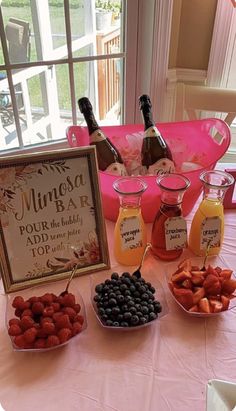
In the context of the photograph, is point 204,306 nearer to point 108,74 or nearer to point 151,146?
point 151,146

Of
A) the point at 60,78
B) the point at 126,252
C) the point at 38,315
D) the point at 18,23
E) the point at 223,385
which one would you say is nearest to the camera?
the point at 223,385

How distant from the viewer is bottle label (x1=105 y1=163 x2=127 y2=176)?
941mm

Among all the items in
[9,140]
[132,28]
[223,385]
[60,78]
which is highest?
[132,28]

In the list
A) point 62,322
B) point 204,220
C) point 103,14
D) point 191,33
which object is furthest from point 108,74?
point 62,322

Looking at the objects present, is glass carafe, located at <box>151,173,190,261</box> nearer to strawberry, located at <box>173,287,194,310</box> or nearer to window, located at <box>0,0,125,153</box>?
strawberry, located at <box>173,287,194,310</box>

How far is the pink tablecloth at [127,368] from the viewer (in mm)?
546

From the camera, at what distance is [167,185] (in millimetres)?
798

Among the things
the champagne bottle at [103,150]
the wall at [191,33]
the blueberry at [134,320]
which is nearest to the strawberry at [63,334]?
the blueberry at [134,320]

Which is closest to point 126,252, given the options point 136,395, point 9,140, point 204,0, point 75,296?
point 75,296

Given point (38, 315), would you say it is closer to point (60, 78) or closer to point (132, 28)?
point (60, 78)

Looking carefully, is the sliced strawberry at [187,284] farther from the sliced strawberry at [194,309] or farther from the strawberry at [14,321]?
the strawberry at [14,321]

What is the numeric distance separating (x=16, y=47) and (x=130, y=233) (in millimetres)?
921

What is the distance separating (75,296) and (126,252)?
154 millimetres

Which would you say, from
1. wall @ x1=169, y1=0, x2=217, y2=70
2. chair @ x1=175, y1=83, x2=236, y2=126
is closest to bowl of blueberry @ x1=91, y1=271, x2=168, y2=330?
chair @ x1=175, y1=83, x2=236, y2=126
